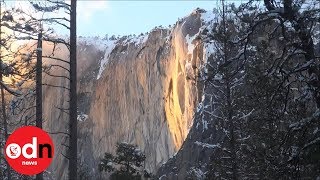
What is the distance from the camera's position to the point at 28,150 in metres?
10.5

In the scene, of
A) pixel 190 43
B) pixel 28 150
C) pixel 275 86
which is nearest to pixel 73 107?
pixel 28 150

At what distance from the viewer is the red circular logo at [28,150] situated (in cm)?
1054

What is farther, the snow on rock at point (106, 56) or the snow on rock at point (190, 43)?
the snow on rock at point (106, 56)

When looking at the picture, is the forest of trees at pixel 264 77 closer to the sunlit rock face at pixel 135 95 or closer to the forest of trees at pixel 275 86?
the forest of trees at pixel 275 86

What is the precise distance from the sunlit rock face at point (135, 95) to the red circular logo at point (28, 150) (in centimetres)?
3310

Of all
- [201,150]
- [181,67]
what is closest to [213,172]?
[201,150]

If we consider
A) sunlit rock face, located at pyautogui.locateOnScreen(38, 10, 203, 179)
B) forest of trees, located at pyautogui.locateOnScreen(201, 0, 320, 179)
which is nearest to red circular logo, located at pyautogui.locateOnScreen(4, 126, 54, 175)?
forest of trees, located at pyautogui.locateOnScreen(201, 0, 320, 179)

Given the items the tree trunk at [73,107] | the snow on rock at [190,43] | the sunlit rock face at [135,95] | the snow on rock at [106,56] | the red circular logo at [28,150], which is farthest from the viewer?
the snow on rock at [106,56]

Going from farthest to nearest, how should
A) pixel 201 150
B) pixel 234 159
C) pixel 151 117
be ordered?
pixel 151 117 < pixel 201 150 < pixel 234 159

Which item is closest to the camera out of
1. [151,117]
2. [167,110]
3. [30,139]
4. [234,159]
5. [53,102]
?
[30,139]

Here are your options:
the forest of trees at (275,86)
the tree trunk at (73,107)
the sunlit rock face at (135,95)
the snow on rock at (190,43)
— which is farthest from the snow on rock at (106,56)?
the tree trunk at (73,107)

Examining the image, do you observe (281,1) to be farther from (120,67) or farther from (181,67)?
(120,67)

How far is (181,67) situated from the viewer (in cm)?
4934

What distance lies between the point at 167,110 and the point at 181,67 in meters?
5.68
